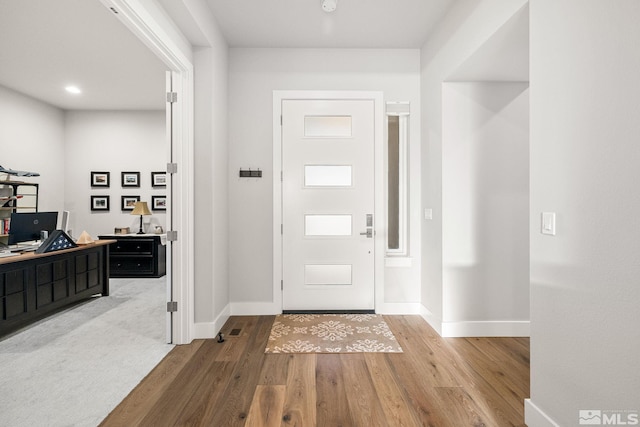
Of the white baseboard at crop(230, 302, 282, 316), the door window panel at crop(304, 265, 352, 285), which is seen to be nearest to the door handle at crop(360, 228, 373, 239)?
the door window panel at crop(304, 265, 352, 285)

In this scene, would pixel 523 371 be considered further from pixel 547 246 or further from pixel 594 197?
pixel 594 197

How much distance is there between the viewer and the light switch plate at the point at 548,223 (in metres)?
1.63

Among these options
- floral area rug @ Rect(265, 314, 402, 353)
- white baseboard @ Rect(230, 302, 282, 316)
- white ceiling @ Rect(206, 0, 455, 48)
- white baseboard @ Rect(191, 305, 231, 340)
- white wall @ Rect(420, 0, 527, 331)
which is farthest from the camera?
white baseboard @ Rect(230, 302, 282, 316)

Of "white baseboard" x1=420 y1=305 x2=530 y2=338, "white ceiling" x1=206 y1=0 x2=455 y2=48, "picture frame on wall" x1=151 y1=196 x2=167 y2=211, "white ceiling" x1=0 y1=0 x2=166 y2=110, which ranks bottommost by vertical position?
"white baseboard" x1=420 y1=305 x2=530 y2=338

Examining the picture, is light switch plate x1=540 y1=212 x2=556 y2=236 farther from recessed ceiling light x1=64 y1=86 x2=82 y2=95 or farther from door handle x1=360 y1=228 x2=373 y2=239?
recessed ceiling light x1=64 y1=86 x2=82 y2=95

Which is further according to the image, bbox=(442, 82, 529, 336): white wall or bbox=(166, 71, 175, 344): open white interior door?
bbox=(442, 82, 529, 336): white wall

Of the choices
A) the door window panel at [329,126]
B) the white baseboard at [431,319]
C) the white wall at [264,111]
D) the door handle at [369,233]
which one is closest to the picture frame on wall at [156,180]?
the white wall at [264,111]

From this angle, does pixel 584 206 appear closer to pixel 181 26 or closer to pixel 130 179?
pixel 181 26

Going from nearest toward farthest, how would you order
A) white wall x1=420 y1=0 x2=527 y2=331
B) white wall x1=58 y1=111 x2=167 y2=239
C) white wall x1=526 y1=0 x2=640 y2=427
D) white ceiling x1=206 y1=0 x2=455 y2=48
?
white wall x1=526 y1=0 x2=640 y2=427 < white wall x1=420 y1=0 x2=527 y2=331 < white ceiling x1=206 y1=0 x2=455 y2=48 < white wall x1=58 y1=111 x2=167 y2=239

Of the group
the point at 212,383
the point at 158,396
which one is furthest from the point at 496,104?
the point at 158,396

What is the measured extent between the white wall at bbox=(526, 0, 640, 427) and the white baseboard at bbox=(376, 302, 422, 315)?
1.79m

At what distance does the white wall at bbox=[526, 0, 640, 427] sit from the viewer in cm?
125

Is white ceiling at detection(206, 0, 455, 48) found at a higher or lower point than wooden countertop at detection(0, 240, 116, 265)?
higher

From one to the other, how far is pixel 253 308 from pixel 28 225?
273 centimetres
